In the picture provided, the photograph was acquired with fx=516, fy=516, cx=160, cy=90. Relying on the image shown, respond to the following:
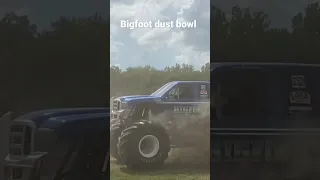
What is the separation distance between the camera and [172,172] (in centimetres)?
362

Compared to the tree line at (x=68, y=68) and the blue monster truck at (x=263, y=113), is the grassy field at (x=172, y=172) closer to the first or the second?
the blue monster truck at (x=263, y=113)

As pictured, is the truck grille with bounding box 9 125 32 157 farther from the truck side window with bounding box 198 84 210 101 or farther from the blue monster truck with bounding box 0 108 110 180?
the truck side window with bounding box 198 84 210 101

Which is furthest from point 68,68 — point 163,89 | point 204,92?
point 204,92

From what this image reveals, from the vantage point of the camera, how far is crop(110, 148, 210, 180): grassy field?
3600mm

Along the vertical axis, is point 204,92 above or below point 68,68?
below

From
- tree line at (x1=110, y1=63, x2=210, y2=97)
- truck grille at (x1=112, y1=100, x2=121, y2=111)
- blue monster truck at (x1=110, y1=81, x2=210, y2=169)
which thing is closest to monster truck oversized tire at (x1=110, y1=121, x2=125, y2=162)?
blue monster truck at (x1=110, y1=81, x2=210, y2=169)

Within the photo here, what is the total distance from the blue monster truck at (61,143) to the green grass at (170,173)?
79 millimetres

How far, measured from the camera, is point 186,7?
141 inches

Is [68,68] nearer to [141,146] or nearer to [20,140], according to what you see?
[20,140]

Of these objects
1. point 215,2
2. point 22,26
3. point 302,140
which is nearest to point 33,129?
point 22,26

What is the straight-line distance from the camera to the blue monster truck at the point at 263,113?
3.62 metres

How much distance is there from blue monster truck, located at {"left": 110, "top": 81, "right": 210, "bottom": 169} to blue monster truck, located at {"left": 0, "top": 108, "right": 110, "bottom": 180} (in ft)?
0.32

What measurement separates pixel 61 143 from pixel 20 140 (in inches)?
11.4

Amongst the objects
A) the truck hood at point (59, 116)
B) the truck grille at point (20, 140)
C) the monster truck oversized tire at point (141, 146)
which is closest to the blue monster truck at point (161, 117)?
the monster truck oversized tire at point (141, 146)
